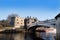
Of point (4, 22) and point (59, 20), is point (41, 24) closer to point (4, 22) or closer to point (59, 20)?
point (4, 22)

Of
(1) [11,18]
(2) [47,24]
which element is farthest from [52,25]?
(1) [11,18]

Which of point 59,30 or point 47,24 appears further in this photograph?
point 47,24

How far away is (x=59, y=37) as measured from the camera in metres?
15.9

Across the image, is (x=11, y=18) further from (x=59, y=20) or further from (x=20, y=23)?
(x=59, y=20)

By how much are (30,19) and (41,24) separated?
29.6 meters

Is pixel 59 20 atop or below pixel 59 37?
atop

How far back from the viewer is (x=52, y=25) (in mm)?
47844

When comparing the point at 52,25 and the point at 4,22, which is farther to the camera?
the point at 4,22

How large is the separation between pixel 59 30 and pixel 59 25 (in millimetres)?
545

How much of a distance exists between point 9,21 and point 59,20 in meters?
61.4

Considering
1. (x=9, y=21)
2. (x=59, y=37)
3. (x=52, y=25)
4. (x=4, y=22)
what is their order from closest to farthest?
1. (x=59, y=37)
2. (x=52, y=25)
3. (x=4, y=22)
4. (x=9, y=21)

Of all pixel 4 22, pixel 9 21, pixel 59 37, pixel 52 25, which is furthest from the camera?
pixel 9 21

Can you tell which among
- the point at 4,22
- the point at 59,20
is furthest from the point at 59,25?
the point at 4,22

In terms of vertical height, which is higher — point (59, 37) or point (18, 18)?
point (18, 18)
